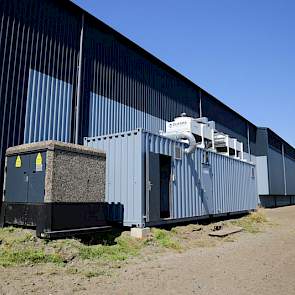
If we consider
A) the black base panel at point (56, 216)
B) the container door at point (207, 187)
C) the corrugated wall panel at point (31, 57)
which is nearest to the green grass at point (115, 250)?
the black base panel at point (56, 216)

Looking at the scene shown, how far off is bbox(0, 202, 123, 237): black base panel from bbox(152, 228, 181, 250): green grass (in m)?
1.93

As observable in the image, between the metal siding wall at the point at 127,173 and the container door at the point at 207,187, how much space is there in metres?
4.66

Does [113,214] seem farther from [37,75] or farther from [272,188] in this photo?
[272,188]

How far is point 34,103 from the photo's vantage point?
11.2m

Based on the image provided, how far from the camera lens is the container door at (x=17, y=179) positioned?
856 centimetres

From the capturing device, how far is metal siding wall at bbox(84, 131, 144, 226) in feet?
33.9

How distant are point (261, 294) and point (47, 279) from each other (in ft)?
12.2

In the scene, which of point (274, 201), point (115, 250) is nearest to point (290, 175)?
point (274, 201)

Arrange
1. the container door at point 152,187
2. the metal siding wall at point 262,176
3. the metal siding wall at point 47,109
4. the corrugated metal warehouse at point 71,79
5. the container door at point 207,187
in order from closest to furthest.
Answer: the container door at point 152,187 < the corrugated metal warehouse at point 71,79 < the metal siding wall at point 47,109 < the container door at point 207,187 < the metal siding wall at point 262,176

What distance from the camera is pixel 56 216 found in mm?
7703

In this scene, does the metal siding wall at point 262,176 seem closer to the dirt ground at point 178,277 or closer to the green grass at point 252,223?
the green grass at point 252,223

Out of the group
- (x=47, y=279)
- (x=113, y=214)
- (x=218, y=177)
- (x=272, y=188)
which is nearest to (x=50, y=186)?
(x=47, y=279)

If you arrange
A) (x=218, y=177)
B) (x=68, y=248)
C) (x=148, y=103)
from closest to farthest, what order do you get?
(x=68, y=248), (x=218, y=177), (x=148, y=103)

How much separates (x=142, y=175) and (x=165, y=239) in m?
2.10
